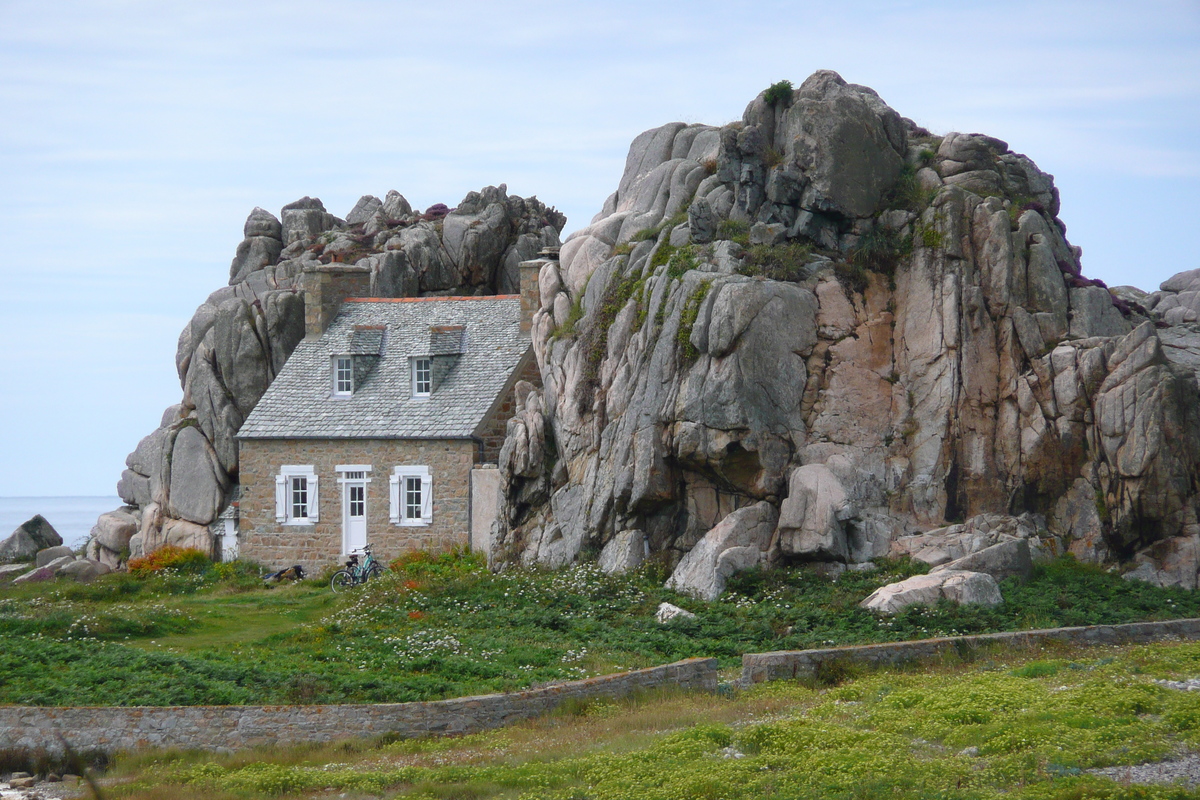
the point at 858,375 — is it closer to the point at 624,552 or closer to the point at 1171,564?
the point at 624,552

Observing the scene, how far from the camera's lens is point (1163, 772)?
1060 cm

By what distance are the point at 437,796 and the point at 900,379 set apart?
17.1 metres

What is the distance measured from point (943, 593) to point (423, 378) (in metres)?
18.7

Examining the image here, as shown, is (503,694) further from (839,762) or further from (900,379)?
(900,379)

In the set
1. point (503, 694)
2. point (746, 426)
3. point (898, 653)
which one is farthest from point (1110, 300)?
point (503, 694)

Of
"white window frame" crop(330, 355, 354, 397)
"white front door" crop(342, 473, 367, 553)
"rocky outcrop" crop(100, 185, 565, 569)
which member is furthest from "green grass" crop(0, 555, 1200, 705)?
"rocky outcrop" crop(100, 185, 565, 569)

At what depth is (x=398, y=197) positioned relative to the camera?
50094 mm

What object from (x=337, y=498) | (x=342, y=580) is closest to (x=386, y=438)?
(x=337, y=498)

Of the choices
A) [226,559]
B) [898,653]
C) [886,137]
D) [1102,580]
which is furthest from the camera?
[226,559]

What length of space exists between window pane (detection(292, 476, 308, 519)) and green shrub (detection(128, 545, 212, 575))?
3193mm

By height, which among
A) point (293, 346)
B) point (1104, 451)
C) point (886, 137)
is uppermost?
point (886, 137)

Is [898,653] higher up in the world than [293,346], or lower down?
lower down

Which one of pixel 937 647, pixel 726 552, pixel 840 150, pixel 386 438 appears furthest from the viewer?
pixel 386 438

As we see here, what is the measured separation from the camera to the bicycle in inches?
1185
